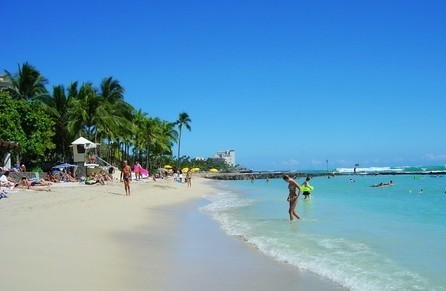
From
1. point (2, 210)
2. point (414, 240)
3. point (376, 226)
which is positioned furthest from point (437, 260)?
point (2, 210)

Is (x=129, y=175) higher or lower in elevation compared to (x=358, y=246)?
higher

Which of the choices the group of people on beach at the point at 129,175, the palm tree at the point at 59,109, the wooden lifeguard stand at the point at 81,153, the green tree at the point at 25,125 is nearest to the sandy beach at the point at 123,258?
the group of people on beach at the point at 129,175

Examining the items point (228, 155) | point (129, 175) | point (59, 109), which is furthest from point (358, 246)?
point (228, 155)

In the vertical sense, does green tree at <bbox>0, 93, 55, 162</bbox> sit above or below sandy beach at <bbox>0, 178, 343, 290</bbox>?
above

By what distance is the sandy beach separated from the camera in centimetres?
571

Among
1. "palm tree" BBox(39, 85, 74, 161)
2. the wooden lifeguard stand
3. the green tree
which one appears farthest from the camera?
"palm tree" BBox(39, 85, 74, 161)

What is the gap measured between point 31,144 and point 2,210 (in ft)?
70.8

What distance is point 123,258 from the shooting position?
284 inches

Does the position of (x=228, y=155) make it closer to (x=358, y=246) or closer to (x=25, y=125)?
(x=25, y=125)

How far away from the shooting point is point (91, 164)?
32.8 meters

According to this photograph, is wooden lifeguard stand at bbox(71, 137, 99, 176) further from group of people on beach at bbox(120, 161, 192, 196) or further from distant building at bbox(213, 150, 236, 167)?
distant building at bbox(213, 150, 236, 167)

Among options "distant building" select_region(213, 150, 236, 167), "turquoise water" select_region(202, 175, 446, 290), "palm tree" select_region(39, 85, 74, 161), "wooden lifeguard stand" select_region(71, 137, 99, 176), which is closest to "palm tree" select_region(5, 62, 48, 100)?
"palm tree" select_region(39, 85, 74, 161)

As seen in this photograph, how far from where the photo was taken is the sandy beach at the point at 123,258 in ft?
18.7

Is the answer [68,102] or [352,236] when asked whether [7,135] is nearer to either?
[68,102]
